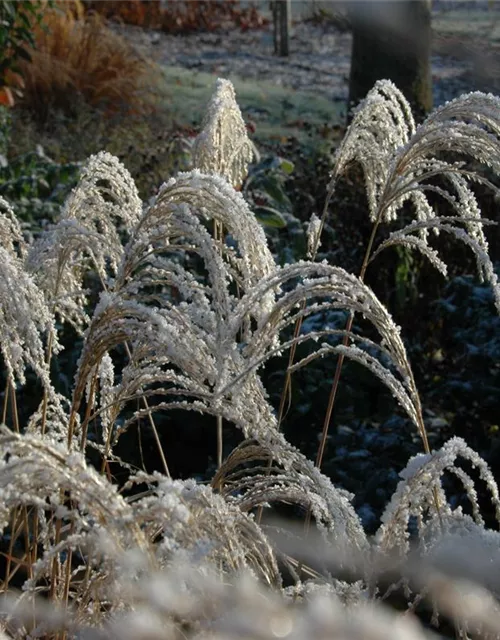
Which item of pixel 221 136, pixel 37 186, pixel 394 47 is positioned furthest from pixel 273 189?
pixel 394 47

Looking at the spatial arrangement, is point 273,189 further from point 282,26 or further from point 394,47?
point 282,26

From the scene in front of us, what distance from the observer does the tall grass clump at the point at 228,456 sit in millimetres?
919

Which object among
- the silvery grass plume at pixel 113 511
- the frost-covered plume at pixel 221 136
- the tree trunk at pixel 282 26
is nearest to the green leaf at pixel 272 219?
the frost-covered plume at pixel 221 136

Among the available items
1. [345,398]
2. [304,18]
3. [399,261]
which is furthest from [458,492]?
[304,18]

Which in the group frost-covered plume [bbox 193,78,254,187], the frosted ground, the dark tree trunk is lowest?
the frosted ground

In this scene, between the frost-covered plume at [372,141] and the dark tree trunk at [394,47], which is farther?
the dark tree trunk at [394,47]

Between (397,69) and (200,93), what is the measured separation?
465cm

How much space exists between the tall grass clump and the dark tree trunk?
6.79 m

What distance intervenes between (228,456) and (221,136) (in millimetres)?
1004

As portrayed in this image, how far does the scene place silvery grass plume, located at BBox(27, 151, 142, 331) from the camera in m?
1.93

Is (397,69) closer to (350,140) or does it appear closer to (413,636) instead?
(350,140)

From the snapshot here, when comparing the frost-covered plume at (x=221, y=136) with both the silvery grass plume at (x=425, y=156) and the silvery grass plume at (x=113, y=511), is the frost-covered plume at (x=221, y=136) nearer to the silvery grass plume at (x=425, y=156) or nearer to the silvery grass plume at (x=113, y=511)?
the silvery grass plume at (x=425, y=156)

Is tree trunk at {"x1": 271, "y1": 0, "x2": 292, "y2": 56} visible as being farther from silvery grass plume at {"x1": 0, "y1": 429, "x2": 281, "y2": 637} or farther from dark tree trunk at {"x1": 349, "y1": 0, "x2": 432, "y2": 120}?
silvery grass plume at {"x1": 0, "y1": 429, "x2": 281, "y2": 637}

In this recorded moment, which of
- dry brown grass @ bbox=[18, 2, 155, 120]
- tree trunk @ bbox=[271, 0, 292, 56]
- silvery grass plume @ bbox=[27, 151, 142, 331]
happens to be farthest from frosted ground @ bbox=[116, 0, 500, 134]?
silvery grass plume @ bbox=[27, 151, 142, 331]
